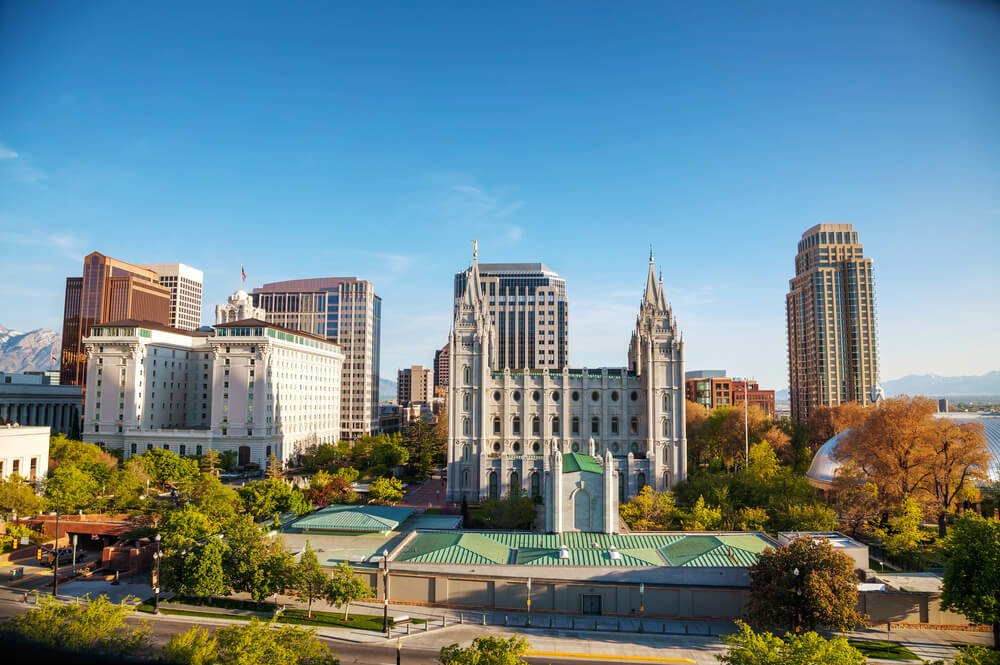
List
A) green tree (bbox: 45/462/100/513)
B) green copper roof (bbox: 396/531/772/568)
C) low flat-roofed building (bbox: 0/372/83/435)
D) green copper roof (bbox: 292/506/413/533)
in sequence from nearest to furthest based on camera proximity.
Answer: green copper roof (bbox: 396/531/772/568)
green copper roof (bbox: 292/506/413/533)
green tree (bbox: 45/462/100/513)
low flat-roofed building (bbox: 0/372/83/435)

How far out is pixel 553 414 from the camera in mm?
86500

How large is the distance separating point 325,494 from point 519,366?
94285 millimetres

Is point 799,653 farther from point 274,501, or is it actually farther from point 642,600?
point 274,501

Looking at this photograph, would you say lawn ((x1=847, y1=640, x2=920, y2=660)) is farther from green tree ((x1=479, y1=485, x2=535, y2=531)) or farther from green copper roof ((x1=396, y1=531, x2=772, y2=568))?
green tree ((x1=479, y1=485, x2=535, y2=531))

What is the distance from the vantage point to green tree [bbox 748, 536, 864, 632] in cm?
3459

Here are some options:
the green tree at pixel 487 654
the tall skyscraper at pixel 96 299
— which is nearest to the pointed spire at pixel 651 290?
the green tree at pixel 487 654

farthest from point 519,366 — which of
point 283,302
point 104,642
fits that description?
point 104,642

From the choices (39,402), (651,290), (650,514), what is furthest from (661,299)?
(39,402)

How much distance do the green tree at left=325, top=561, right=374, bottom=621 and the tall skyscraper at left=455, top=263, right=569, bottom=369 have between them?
121 meters

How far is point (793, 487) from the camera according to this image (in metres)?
60.1

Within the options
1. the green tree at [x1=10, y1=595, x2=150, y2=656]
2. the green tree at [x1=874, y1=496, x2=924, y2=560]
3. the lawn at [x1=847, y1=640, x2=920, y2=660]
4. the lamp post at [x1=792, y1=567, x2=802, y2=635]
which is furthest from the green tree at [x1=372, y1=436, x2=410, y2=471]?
the green tree at [x1=10, y1=595, x2=150, y2=656]

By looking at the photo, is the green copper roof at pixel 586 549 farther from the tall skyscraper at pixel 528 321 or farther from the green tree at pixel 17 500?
the tall skyscraper at pixel 528 321

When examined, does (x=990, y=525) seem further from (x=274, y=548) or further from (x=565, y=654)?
(x=274, y=548)

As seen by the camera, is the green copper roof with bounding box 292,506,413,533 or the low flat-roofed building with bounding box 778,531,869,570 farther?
the green copper roof with bounding box 292,506,413,533
